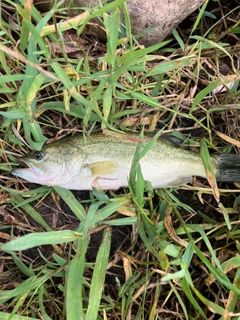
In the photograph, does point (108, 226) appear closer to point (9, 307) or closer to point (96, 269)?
point (96, 269)

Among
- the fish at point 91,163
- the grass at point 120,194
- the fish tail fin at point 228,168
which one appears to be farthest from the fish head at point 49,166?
the fish tail fin at point 228,168

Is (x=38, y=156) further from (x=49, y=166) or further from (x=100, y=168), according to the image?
(x=100, y=168)

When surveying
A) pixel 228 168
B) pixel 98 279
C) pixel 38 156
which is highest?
pixel 38 156

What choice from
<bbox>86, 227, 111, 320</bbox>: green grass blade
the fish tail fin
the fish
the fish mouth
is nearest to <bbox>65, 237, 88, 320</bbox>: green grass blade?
<bbox>86, 227, 111, 320</bbox>: green grass blade

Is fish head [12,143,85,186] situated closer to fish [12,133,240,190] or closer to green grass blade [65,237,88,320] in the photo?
fish [12,133,240,190]

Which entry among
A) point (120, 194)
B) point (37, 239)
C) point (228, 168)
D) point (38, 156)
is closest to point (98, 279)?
point (37, 239)

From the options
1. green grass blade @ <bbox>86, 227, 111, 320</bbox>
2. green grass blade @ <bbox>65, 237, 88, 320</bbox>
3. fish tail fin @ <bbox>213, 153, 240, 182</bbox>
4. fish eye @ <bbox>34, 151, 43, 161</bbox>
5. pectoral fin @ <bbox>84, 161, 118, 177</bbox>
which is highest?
fish eye @ <bbox>34, 151, 43, 161</bbox>

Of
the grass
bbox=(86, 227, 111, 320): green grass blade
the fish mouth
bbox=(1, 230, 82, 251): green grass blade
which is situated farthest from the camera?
the fish mouth
